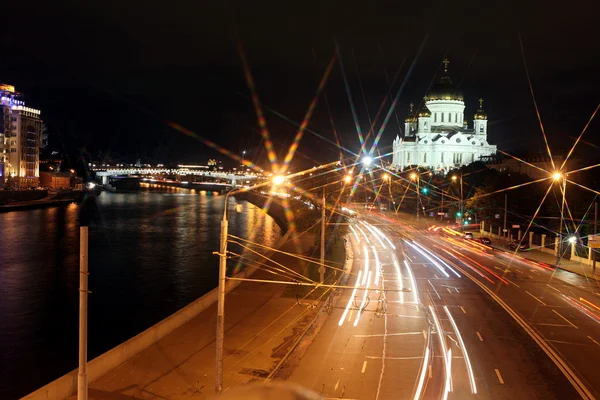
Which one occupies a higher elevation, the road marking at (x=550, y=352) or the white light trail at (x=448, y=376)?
the road marking at (x=550, y=352)

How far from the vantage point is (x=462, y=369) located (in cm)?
853

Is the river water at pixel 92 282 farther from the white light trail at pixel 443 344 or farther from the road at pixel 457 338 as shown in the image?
the white light trail at pixel 443 344

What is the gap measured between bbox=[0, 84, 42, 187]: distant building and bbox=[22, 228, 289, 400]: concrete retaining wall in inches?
2179

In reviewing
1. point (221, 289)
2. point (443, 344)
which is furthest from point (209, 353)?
point (443, 344)

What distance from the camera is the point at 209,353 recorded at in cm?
936

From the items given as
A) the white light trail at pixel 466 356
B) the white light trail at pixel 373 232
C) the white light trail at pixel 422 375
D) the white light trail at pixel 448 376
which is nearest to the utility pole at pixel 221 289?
the white light trail at pixel 422 375

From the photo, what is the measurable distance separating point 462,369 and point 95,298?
11961 mm

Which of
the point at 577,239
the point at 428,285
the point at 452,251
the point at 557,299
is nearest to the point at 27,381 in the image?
the point at 428,285

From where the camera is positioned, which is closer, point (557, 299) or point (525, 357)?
point (525, 357)

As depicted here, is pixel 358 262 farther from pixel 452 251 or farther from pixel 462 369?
pixel 462 369

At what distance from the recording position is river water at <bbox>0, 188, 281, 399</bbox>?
39.5 ft

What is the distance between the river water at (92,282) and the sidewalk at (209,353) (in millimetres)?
2619

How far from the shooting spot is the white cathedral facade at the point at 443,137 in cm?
6631

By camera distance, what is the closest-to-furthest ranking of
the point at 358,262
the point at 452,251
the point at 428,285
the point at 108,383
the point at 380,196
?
the point at 108,383 < the point at 428,285 < the point at 358,262 < the point at 452,251 < the point at 380,196
